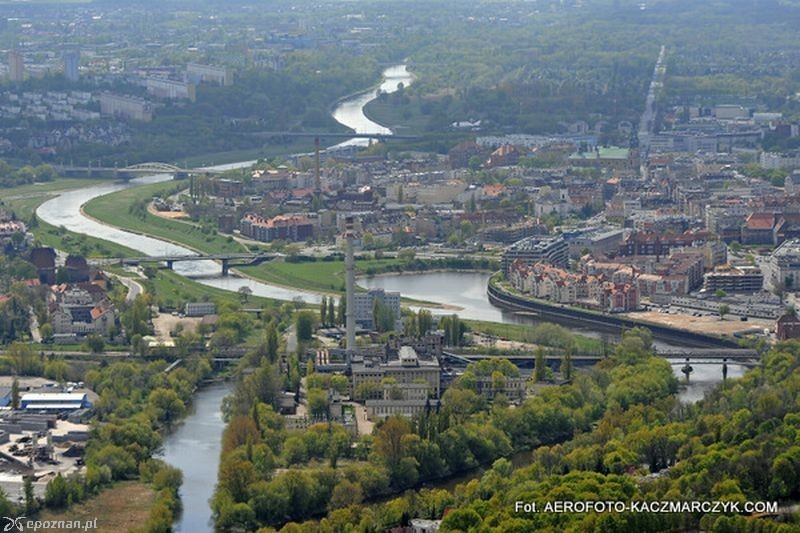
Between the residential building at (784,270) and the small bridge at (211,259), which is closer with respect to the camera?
the residential building at (784,270)

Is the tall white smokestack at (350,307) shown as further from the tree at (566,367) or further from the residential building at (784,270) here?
the residential building at (784,270)

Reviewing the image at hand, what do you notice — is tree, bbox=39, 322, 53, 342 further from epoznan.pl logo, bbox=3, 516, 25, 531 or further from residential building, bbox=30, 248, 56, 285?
epoznan.pl logo, bbox=3, 516, 25, 531

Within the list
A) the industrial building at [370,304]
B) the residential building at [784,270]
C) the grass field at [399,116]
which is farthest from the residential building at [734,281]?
the grass field at [399,116]

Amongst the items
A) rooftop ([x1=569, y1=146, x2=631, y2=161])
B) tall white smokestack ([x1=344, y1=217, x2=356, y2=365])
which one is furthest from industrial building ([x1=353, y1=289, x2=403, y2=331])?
rooftop ([x1=569, y1=146, x2=631, y2=161])

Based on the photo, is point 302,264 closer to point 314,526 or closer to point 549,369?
point 549,369

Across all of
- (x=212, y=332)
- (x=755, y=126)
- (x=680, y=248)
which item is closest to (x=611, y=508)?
(x=212, y=332)
